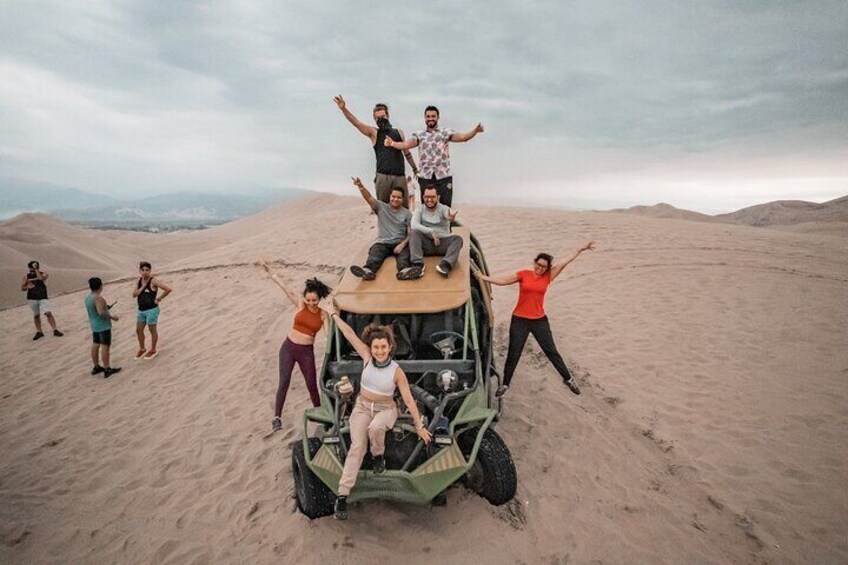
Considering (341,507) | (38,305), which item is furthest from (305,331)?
(38,305)

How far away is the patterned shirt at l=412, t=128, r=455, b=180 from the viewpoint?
6.76m

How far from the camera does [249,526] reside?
13.8 ft

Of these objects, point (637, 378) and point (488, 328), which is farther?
point (637, 378)

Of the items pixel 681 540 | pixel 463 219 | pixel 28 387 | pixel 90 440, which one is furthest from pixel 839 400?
pixel 463 219

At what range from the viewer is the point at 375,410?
3.80 meters

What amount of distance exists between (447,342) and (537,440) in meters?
1.85

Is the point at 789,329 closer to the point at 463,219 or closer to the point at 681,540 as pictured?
the point at 681,540

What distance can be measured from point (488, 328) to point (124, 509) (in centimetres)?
471

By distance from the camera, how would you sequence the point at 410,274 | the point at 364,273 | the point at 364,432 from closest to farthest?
the point at 364,432 < the point at 410,274 < the point at 364,273

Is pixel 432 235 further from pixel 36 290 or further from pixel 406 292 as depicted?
pixel 36 290

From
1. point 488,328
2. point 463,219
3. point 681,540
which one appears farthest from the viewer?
point 463,219

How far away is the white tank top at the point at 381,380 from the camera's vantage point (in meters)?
3.80

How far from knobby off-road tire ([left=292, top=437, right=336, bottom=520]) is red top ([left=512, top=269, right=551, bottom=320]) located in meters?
3.21

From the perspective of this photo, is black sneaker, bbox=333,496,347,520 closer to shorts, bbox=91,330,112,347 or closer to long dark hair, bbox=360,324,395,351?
long dark hair, bbox=360,324,395,351
